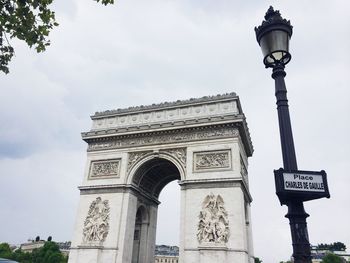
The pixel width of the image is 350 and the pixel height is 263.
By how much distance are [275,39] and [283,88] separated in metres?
0.77

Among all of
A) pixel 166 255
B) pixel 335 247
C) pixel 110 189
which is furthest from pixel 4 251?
pixel 335 247

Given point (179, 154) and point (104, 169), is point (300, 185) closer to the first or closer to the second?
point (179, 154)

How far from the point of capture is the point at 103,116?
2400cm

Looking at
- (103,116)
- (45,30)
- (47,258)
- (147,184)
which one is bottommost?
(47,258)

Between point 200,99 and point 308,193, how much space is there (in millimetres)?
18198

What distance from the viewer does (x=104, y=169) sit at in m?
22.0

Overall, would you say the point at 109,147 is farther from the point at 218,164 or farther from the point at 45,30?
the point at 45,30

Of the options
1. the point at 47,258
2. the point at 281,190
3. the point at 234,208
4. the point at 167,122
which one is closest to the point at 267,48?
the point at 281,190

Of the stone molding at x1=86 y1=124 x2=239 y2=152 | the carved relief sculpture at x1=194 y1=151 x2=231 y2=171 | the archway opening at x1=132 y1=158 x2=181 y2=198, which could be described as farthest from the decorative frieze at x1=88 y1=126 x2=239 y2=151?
the archway opening at x1=132 y1=158 x2=181 y2=198

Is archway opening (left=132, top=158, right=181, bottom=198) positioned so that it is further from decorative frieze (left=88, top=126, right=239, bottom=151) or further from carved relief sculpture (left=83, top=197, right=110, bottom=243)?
carved relief sculpture (left=83, top=197, right=110, bottom=243)

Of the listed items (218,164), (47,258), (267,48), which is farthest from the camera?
(47,258)

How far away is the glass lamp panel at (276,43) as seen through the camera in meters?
4.64

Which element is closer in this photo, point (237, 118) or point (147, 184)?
point (237, 118)

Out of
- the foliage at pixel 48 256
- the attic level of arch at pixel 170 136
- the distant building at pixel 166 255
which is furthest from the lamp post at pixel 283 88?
the distant building at pixel 166 255
